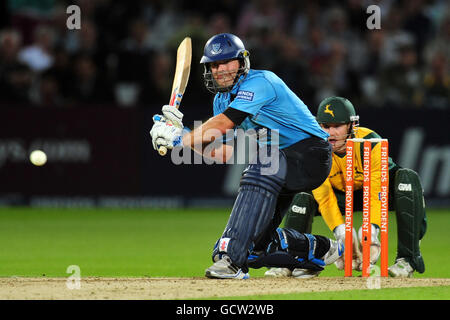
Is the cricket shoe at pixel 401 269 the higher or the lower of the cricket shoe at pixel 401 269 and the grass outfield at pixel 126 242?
the higher

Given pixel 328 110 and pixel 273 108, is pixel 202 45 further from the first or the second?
pixel 273 108

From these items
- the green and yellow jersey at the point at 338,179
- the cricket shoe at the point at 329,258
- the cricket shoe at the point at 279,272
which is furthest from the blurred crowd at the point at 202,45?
the cricket shoe at the point at 329,258

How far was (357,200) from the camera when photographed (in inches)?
340

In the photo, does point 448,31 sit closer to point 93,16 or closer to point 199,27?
point 199,27

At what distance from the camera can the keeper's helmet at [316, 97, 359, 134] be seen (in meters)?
8.22

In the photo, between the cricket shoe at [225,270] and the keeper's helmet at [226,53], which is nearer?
the cricket shoe at [225,270]

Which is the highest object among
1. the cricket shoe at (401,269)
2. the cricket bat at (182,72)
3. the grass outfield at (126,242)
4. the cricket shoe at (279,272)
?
the cricket bat at (182,72)

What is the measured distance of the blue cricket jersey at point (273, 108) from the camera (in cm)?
717

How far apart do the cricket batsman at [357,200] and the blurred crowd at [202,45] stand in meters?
7.58

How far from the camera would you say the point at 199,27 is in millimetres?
16469

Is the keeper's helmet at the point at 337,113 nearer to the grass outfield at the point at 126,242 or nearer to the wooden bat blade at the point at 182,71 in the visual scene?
the wooden bat blade at the point at 182,71

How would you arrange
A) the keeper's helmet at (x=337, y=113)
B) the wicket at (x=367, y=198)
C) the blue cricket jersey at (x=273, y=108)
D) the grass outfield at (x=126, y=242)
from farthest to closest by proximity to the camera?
1. the grass outfield at (x=126, y=242)
2. the keeper's helmet at (x=337, y=113)
3. the wicket at (x=367, y=198)
4. the blue cricket jersey at (x=273, y=108)

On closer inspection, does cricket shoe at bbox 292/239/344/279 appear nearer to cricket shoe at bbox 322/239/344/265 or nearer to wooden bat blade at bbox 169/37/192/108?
cricket shoe at bbox 322/239/344/265

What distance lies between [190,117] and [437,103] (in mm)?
4477
